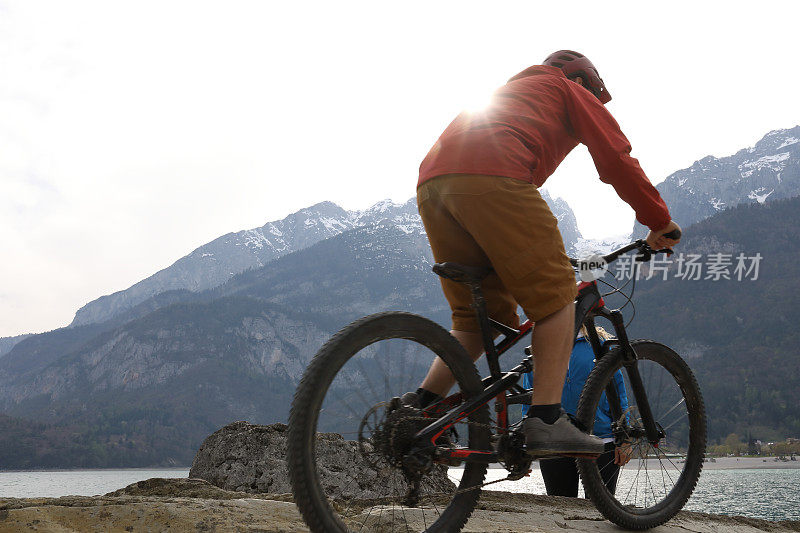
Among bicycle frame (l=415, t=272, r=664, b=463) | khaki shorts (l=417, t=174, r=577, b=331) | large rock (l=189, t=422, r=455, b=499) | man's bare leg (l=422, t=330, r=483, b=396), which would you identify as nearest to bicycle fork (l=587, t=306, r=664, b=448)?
bicycle frame (l=415, t=272, r=664, b=463)

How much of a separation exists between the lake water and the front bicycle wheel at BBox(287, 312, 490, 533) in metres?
0.31

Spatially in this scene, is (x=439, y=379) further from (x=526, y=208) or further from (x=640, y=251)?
(x=640, y=251)

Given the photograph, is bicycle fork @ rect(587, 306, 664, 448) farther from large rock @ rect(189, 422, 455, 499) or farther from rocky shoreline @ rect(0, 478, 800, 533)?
large rock @ rect(189, 422, 455, 499)

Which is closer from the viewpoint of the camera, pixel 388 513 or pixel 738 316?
pixel 388 513

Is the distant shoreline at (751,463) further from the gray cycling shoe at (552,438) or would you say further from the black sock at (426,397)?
the black sock at (426,397)

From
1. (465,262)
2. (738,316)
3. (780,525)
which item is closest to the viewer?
(465,262)

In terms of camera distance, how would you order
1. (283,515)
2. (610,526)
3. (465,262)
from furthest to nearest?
1. (610,526)
2. (283,515)
3. (465,262)

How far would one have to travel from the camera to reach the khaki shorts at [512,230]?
2578 mm

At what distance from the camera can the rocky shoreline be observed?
8.46 ft

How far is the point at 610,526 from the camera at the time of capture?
3.39m

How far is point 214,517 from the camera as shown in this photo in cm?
274

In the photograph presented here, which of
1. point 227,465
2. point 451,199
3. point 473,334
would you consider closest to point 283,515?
point 473,334

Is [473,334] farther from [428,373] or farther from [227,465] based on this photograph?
[227,465]

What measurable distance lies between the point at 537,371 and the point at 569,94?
4.48 feet
